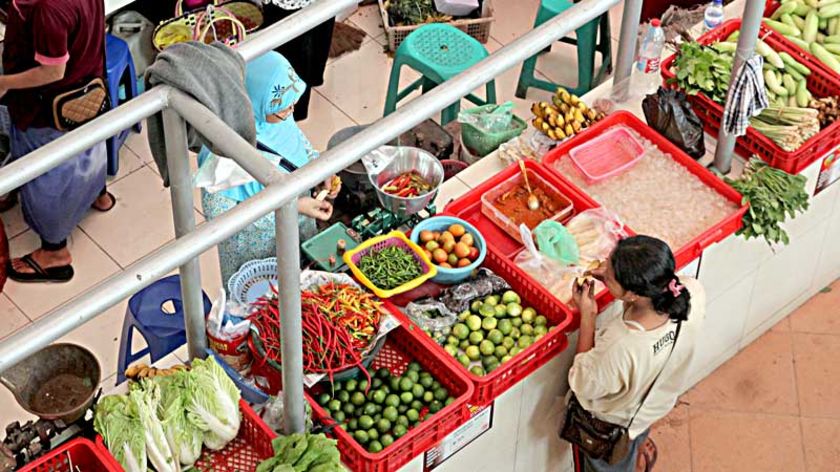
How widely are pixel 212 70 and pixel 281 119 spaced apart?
1.48 meters

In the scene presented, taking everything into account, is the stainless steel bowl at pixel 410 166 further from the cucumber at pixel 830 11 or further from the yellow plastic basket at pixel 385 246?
the cucumber at pixel 830 11

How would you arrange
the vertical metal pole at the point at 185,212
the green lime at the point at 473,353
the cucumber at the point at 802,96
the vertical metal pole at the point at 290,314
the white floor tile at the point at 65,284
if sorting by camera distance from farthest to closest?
the white floor tile at the point at 65,284
the cucumber at the point at 802,96
the green lime at the point at 473,353
the vertical metal pole at the point at 185,212
the vertical metal pole at the point at 290,314

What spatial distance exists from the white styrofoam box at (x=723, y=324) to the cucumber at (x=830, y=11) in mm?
1395

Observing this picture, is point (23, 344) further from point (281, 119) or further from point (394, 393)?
point (281, 119)

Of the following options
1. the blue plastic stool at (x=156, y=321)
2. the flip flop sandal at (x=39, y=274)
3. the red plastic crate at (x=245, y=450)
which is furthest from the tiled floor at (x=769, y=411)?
the flip flop sandal at (x=39, y=274)

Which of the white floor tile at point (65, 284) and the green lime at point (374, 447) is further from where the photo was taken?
the white floor tile at point (65, 284)

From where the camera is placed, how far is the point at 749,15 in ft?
16.9

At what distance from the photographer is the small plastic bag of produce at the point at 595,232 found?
16.5ft

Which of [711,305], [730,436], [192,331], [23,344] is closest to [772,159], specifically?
[711,305]

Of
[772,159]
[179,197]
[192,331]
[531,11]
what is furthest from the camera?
[531,11]

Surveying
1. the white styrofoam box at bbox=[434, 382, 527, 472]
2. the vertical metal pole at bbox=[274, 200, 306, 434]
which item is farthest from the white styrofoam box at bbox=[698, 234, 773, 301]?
the vertical metal pole at bbox=[274, 200, 306, 434]

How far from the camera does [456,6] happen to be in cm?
768

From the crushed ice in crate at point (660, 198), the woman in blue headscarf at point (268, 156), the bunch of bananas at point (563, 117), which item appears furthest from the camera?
the bunch of bananas at point (563, 117)

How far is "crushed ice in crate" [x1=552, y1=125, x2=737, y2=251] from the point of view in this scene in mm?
5234
